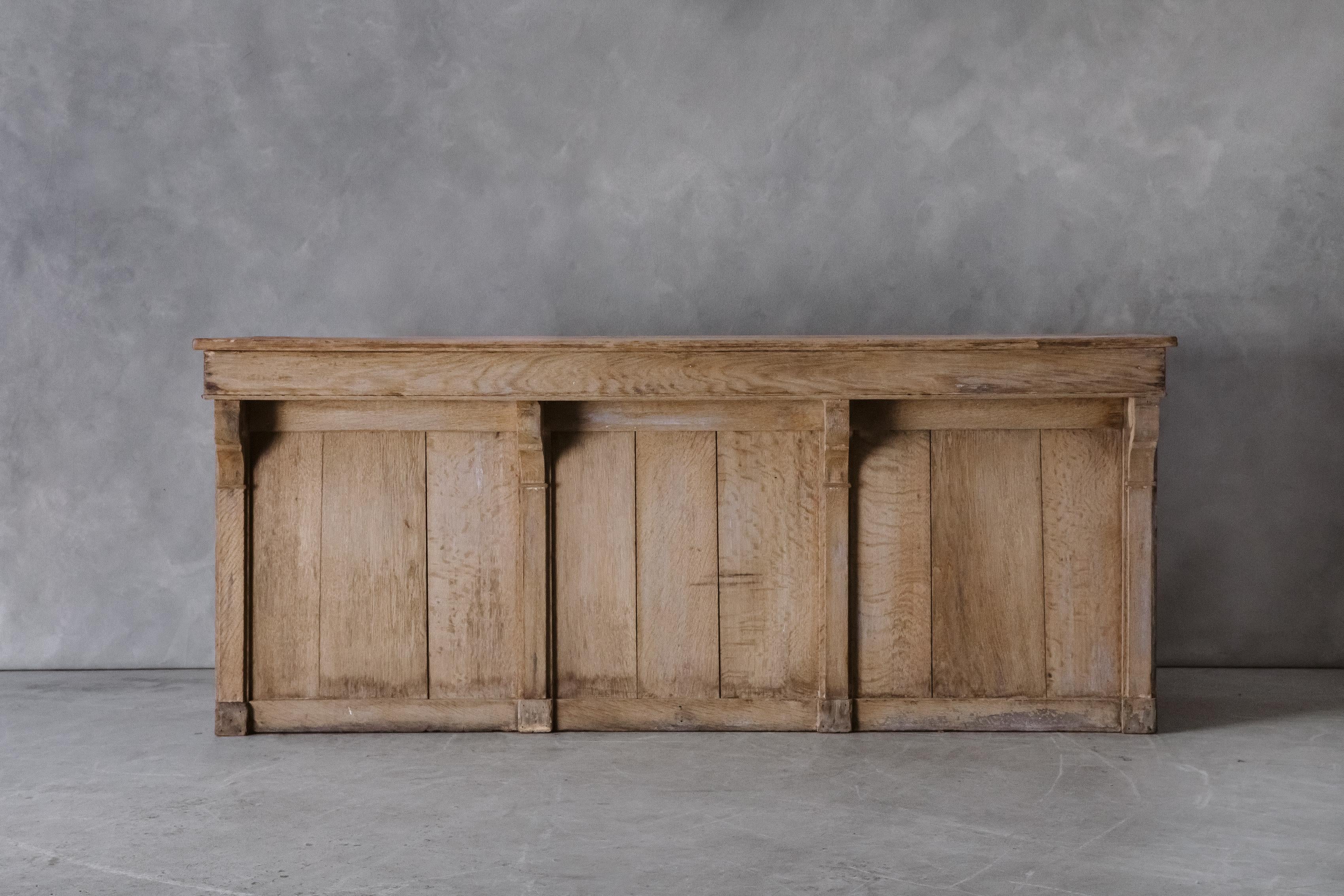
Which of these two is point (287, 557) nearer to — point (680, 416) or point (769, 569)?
point (680, 416)

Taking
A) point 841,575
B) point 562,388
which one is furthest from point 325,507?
point 841,575

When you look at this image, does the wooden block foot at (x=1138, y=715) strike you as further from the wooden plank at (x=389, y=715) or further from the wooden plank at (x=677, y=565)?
the wooden plank at (x=389, y=715)

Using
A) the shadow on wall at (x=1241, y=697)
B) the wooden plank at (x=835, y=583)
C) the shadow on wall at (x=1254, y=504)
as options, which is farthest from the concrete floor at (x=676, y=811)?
the shadow on wall at (x=1254, y=504)

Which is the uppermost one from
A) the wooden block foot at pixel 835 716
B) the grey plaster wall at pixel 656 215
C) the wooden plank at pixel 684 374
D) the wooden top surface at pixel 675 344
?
the grey plaster wall at pixel 656 215

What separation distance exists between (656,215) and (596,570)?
1.45 meters

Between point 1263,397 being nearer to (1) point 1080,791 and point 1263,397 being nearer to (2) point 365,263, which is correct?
(1) point 1080,791

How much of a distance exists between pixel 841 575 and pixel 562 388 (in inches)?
35.8

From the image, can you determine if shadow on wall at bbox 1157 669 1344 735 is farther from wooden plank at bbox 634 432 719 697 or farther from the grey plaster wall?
wooden plank at bbox 634 432 719 697

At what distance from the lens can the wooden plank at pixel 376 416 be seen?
122 inches

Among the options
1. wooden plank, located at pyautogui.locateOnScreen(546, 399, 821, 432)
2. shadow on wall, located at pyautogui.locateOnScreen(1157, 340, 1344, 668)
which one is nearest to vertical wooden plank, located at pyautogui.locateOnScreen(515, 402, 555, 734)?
wooden plank, located at pyautogui.locateOnScreen(546, 399, 821, 432)

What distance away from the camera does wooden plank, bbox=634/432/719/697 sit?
122 inches

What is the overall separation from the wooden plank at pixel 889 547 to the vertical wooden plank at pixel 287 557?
4.92 feet

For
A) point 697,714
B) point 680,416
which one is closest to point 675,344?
point 680,416

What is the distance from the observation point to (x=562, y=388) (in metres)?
2.98
